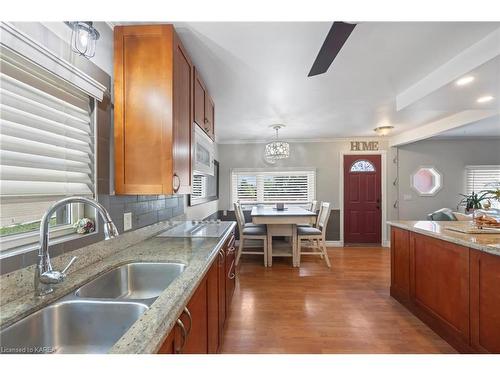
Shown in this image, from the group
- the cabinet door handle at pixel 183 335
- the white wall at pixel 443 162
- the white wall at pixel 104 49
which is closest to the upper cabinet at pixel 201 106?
the white wall at pixel 104 49

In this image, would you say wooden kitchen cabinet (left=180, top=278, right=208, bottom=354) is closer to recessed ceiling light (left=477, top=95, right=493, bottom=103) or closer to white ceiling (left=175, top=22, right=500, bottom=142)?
white ceiling (left=175, top=22, right=500, bottom=142)

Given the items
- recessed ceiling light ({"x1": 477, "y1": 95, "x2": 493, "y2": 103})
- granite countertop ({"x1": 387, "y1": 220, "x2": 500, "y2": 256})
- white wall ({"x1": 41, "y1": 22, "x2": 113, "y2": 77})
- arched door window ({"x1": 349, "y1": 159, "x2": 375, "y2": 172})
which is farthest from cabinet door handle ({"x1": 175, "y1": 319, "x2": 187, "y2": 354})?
arched door window ({"x1": 349, "y1": 159, "x2": 375, "y2": 172})

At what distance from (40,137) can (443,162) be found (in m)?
6.40

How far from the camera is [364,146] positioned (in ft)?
16.5

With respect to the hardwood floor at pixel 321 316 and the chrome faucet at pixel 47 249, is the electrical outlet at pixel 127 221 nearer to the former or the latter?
the chrome faucet at pixel 47 249

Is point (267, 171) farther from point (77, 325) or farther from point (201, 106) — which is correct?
point (77, 325)

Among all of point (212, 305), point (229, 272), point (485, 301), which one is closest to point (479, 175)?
point (485, 301)

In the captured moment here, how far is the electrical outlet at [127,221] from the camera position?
154 centimetres

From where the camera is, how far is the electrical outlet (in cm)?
154

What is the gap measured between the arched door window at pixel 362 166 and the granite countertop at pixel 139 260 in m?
4.17

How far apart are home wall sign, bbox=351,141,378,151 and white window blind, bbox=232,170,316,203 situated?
113 cm
